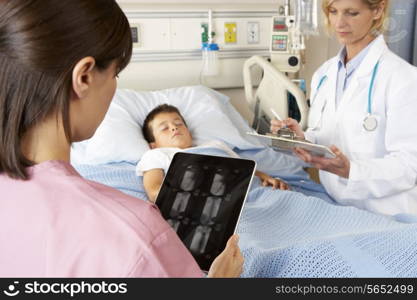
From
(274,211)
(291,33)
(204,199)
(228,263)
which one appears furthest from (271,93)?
(228,263)

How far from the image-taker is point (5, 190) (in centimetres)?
71

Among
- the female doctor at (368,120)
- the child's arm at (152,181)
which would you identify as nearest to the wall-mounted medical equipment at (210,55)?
the female doctor at (368,120)

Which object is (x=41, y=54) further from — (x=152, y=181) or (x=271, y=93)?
(x=271, y=93)

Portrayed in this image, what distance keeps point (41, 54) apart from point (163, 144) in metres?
1.52

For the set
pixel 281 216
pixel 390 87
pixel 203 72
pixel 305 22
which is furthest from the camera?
pixel 203 72

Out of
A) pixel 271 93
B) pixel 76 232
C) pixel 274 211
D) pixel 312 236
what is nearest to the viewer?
pixel 76 232

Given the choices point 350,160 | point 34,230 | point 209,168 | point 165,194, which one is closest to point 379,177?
point 350,160

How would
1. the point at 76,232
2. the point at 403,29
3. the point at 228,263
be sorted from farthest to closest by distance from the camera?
the point at 403,29 < the point at 228,263 < the point at 76,232

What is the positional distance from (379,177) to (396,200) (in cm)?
15

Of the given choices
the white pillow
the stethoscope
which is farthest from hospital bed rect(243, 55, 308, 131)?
the stethoscope

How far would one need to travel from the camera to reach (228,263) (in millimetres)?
1046

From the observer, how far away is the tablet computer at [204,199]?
1.19 meters

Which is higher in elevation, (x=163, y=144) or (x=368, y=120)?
(x=368, y=120)

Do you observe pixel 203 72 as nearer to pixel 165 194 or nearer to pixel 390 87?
pixel 390 87
